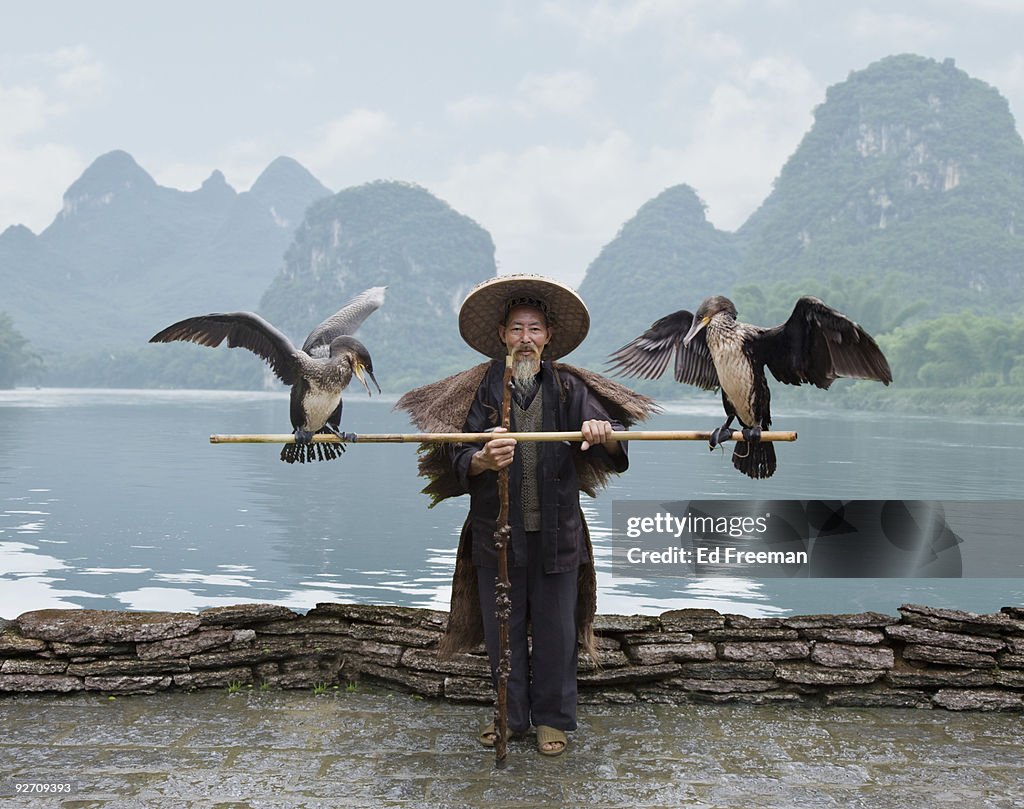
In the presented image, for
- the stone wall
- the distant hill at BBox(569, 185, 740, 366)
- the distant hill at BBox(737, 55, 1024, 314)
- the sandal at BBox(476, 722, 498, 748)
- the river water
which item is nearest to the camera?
the sandal at BBox(476, 722, 498, 748)

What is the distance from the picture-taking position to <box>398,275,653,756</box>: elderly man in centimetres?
347

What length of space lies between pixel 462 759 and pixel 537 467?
3.54ft

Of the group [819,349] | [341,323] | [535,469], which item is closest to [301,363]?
[341,323]

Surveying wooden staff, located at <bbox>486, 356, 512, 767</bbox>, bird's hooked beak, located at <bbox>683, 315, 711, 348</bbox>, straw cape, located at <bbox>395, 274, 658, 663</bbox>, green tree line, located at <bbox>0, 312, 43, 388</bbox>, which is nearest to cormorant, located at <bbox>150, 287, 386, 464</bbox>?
straw cape, located at <bbox>395, 274, 658, 663</bbox>

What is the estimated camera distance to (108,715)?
3877mm

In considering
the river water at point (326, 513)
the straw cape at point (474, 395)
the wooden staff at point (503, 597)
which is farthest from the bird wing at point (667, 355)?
the river water at point (326, 513)

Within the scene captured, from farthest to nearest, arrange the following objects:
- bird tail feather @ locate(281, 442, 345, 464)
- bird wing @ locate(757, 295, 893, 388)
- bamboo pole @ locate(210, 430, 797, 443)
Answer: bird tail feather @ locate(281, 442, 345, 464)
bamboo pole @ locate(210, 430, 797, 443)
bird wing @ locate(757, 295, 893, 388)

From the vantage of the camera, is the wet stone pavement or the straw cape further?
the straw cape

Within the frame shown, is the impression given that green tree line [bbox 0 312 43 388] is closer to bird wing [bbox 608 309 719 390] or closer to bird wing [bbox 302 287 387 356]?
bird wing [bbox 302 287 387 356]

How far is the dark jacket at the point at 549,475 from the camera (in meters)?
3.49

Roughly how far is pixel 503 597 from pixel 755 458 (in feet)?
3.30

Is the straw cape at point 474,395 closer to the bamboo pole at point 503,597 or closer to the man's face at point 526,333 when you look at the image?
the man's face at point 526,333

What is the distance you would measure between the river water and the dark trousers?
2.09 metres

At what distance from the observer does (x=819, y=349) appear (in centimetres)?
320
